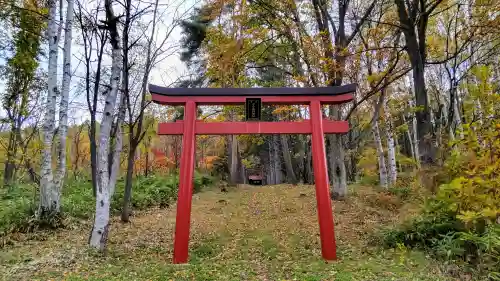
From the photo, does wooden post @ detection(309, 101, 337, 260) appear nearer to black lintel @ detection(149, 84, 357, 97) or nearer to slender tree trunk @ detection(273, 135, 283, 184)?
black lintel @ detection(149, 84, 357, 97)

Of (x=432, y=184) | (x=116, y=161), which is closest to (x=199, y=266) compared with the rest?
(x=116, y=161)

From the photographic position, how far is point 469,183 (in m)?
4.07

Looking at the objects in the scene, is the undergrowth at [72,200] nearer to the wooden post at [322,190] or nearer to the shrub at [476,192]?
the wooden post at [322,190]

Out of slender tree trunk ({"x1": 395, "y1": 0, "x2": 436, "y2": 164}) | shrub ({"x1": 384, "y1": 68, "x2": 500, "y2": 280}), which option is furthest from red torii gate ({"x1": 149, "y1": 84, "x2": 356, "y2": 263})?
shrub ({"x1": 384, "y1": 68, "x2": 500, "y2": 280})

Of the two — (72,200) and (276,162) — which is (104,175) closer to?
(72,200)

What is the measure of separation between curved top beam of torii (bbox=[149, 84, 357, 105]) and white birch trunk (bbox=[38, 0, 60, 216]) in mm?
2811

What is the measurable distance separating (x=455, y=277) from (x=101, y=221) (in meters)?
5.62

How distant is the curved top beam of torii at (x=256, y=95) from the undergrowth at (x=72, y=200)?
3897mm

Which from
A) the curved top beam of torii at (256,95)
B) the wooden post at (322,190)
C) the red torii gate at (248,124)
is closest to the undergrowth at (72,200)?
the red torii gate at (248,124)

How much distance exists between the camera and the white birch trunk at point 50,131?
6.94 metres

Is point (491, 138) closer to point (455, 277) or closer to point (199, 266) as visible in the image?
point (455, 277)

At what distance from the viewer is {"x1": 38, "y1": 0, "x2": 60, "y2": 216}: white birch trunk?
694 cm

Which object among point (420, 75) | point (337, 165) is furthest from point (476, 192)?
point (337, 165)

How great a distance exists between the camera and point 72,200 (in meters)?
9.10
